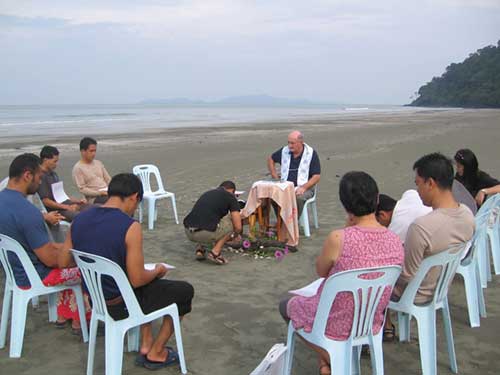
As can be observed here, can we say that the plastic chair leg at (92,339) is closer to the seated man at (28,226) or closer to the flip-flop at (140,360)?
the flip-flop at (140,360)

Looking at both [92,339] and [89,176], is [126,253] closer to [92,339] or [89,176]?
[92,339]

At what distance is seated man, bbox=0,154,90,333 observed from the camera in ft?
11.5

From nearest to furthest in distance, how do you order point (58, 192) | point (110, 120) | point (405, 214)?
point (405, 214) < point (58, 192) < point (110, 120)

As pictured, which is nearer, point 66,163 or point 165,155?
point 66,163

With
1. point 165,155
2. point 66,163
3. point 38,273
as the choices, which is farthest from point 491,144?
point 38,273

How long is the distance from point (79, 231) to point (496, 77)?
80877 millimetres

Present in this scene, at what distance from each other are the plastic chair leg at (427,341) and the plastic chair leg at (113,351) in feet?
6.05

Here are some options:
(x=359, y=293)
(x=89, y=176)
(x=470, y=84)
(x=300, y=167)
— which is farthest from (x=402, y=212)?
(x=470, y=84)

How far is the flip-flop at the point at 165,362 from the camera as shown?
3391 millimetres

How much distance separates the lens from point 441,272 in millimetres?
3193

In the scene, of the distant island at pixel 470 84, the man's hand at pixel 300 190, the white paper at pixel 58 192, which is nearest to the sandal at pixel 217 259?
the man's hand at pixel 300 190

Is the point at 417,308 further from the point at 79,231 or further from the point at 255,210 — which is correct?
the point at 255,210

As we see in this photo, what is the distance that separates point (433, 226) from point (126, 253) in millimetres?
1945

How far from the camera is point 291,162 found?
7109 millimetres
